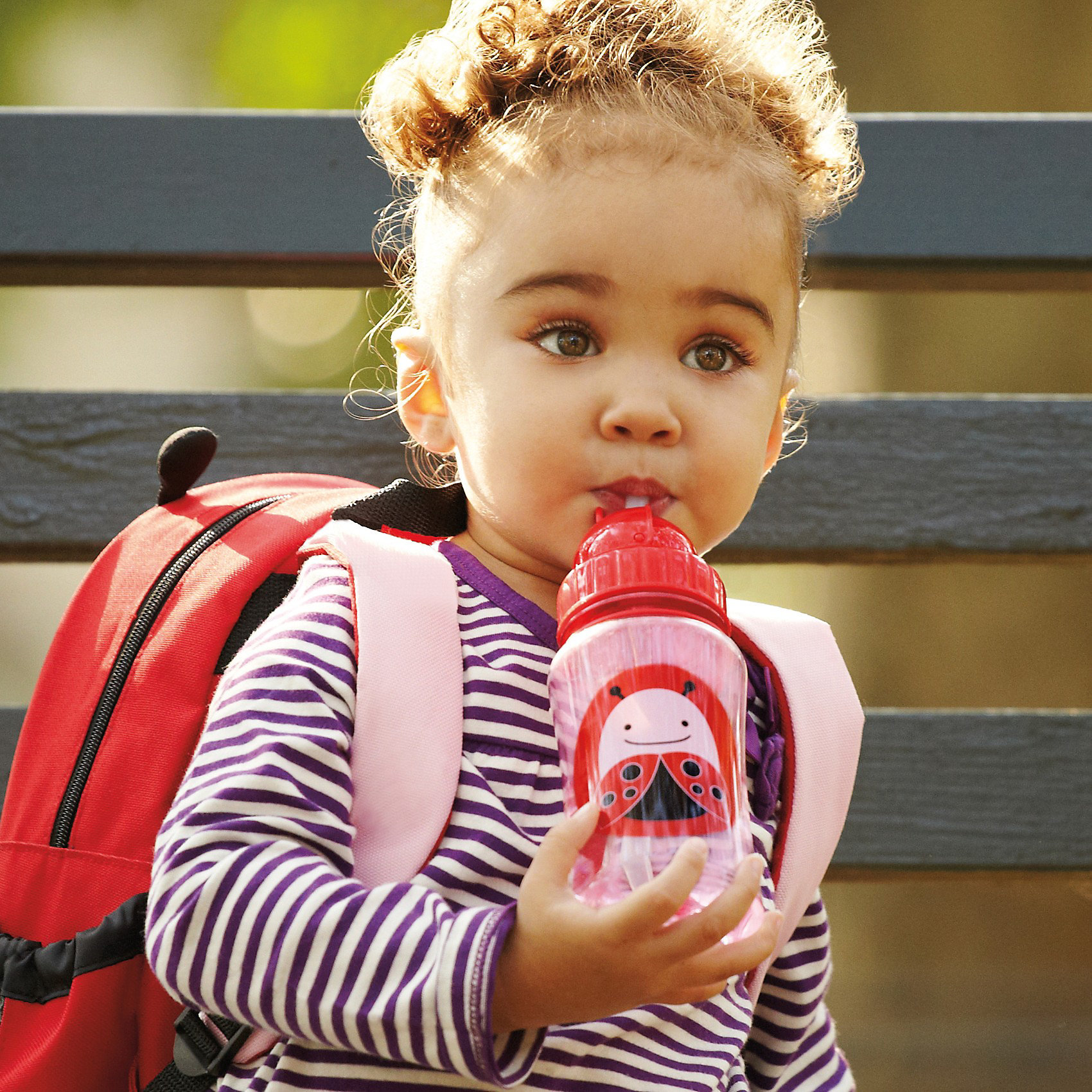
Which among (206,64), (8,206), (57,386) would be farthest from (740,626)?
(57,386)

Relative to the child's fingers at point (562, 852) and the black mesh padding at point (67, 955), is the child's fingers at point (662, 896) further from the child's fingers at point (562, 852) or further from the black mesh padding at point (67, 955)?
the black mesh padding at point (67, 955)

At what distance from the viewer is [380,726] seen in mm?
839

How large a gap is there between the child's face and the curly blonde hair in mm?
44

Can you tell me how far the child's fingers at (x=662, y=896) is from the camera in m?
0.64

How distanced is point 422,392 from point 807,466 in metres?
0.74

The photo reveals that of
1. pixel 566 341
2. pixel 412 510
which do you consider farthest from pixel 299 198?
pixel 566 341

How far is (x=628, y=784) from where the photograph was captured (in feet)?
2.43

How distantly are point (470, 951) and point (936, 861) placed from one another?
109 centimetres

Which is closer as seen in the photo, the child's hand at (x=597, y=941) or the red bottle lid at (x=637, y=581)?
the child's hand at (x=597, y=941)

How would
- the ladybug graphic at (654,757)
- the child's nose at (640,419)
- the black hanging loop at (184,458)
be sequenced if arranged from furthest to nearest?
the black hanging loop at (184,458)
the child's nose at (640,419)
the ladybug graphic at (654,757)

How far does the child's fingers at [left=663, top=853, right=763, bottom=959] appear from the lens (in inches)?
26.4

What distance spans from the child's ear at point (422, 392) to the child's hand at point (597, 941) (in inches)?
18.3

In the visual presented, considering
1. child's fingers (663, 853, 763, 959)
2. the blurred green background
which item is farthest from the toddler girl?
the blurred green background

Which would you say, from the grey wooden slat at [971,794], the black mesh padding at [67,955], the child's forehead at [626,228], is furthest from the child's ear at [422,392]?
the grey wooden slat at [971,794]
